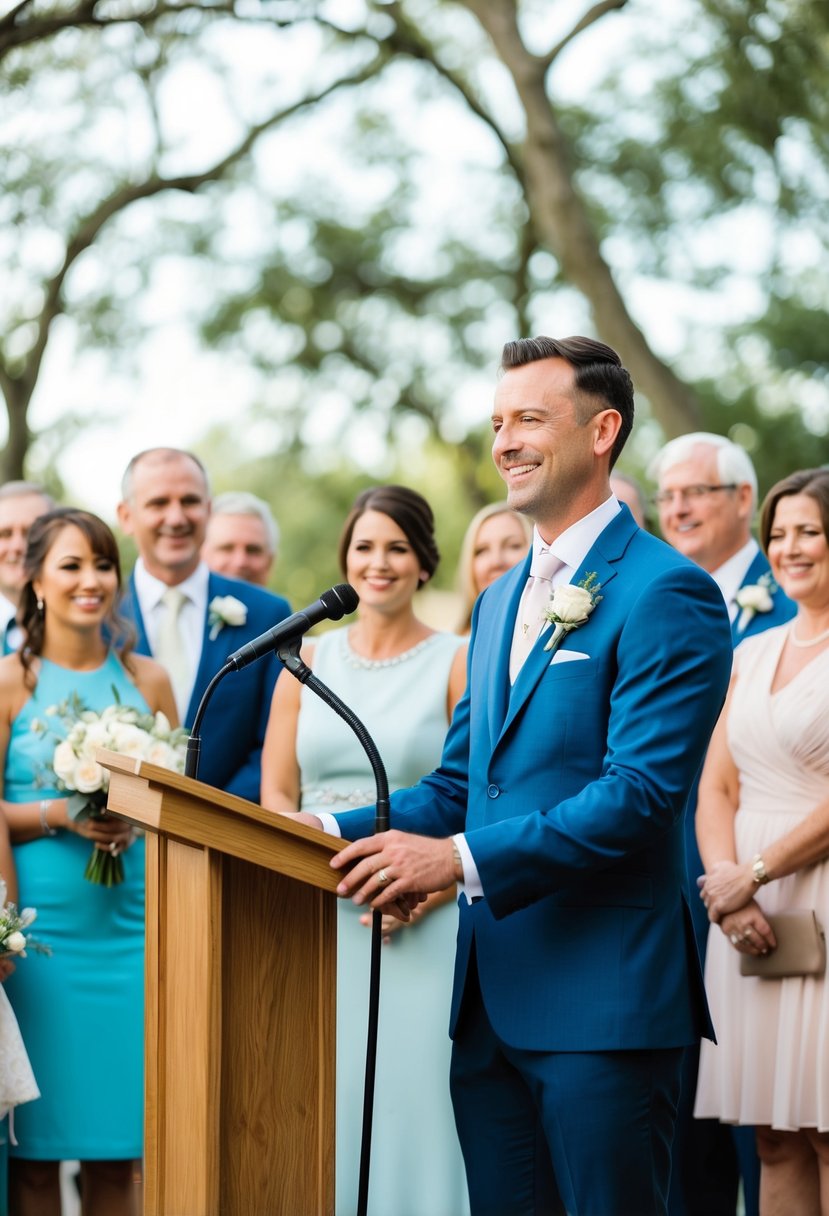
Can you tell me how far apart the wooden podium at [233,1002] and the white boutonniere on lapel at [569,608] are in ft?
2.30

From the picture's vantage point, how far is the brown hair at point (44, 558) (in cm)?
533

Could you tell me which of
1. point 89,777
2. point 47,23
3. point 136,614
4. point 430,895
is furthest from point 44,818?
point 47,23

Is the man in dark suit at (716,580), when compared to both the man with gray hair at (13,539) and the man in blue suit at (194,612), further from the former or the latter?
the man with gray hair at (13,539)

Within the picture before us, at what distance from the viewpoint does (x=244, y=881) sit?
3088 millimetres

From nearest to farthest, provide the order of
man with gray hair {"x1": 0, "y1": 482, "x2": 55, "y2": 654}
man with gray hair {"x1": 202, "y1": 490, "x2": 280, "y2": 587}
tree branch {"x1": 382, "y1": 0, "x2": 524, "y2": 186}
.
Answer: man with gray hair {"x1": 0, "y1": 482, "x2": 55, "y2": 654}, man with gray hair {"x1": 202, "y1": 490, "x2": 280, "y2": 587}, tree branch {"x1": 382, "y1": 0, "x2": 524, "y2": 186}

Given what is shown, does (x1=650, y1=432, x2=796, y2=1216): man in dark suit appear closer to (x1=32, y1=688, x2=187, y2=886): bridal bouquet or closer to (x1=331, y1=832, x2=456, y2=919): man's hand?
(x1=32, y1=688, x2=187, y2=886): bridal bouquet

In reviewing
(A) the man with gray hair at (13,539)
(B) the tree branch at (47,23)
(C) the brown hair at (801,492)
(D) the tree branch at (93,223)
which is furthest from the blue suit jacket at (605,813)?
(D) the tree branch at (93,223)

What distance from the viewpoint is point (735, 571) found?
5.96 meters

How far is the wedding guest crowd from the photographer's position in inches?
194

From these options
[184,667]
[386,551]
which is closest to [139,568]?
[184,667]

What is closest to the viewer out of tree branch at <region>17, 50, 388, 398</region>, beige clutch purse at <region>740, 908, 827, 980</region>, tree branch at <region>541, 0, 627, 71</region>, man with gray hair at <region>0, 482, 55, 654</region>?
beige clutch purse at <region>740, 908, 827, 980</region>

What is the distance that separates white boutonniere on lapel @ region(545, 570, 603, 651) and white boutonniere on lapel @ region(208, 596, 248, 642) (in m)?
2.61

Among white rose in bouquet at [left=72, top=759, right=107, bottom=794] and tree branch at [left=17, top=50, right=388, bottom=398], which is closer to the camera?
white rose in bouquet at [left=72, top=759, right=107, bottom=794]

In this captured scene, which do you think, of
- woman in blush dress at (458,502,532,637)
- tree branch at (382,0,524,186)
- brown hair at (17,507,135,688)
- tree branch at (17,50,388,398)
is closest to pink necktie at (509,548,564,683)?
brown hair at (17,507,135,688)
